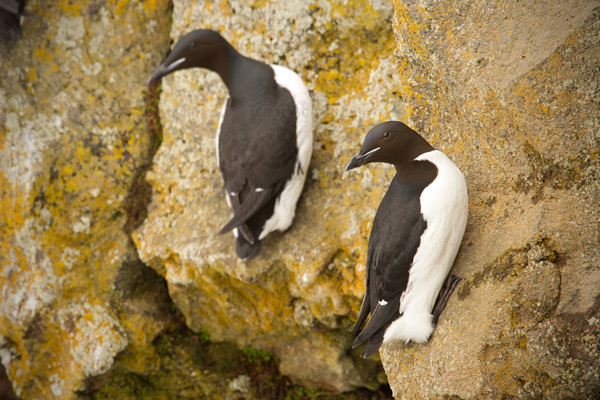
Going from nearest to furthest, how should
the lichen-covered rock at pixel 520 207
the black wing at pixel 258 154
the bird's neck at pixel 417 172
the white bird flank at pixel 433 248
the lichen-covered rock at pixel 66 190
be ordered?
the lichen-covered rock at pixel 520 207
the white bird flank at pixel 433 248
the bird's neck at pixel 417 172
the black wing at pixel 258 154
the lichen-covered rock at pixel 66 190

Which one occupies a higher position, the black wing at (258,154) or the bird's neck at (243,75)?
the bird's neck at (243,75)

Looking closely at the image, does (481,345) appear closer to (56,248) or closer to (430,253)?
(430,253)

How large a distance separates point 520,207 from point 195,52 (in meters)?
2.32

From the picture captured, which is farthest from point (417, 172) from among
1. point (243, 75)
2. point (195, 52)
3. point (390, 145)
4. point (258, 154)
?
point (195, 52)

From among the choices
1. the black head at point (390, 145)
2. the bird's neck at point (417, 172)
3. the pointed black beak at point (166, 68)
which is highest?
the pointed black beak at point (166, 68)

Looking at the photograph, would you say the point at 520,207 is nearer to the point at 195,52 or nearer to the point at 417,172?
the point at 417,172

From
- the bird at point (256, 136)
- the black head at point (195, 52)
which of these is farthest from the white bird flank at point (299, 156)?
the black head at point (195, 52)

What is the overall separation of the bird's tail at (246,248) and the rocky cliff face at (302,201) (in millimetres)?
96

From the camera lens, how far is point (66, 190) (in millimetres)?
4578

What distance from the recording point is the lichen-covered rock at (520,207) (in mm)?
2420

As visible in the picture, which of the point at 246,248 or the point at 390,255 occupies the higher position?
the point at 390,255

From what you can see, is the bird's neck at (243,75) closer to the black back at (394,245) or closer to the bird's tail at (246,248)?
the bird's tail at (246,248)

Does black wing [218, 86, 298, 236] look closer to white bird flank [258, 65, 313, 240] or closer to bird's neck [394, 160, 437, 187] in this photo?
white bird flank [258, 65, 313, 240]

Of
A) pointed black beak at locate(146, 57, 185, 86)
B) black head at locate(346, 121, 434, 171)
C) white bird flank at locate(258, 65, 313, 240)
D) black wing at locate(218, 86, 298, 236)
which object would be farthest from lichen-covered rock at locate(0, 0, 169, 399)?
black head at locate(346, 121, 434, 171)
